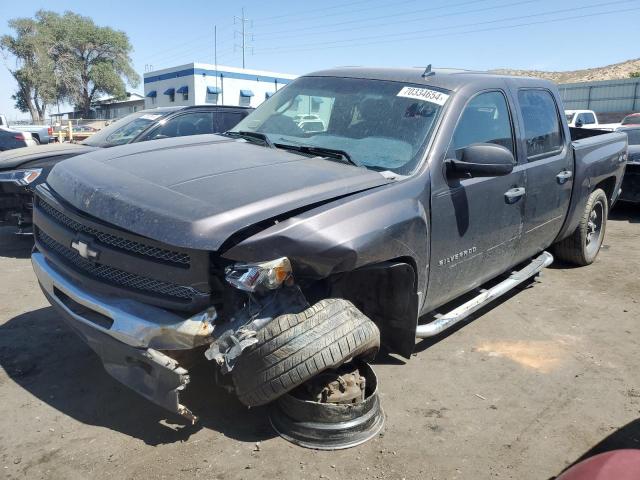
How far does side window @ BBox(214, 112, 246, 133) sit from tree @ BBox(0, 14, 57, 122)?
54.4m

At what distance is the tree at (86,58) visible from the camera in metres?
54.8

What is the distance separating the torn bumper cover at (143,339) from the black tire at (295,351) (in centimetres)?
25

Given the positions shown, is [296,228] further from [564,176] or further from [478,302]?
[564,176]

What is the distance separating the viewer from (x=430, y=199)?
129 inches

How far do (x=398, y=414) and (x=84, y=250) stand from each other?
1953mm

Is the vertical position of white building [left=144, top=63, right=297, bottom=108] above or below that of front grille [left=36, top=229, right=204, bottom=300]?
above

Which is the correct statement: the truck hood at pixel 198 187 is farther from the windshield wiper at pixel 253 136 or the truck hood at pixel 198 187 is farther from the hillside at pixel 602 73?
the hillside at pixel 602 73

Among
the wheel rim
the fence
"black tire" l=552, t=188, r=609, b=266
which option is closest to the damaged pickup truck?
"black tire" l=552, t=188, r=609, b=266

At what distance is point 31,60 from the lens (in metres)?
54.4

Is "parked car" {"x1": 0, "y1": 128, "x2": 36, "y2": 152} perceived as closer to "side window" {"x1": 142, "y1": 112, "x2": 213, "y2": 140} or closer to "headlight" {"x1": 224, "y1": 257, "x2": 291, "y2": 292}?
"side window" {"x1": 142, "y1": 112, "x2": 213, "y2": 140}

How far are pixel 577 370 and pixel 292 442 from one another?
219 centimetres

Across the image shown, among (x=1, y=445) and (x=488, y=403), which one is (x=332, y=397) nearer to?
(x=488, y=403)

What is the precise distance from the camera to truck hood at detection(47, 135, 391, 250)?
2514 mm

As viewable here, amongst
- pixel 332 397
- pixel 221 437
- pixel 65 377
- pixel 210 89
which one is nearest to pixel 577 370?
pixel 332 397
